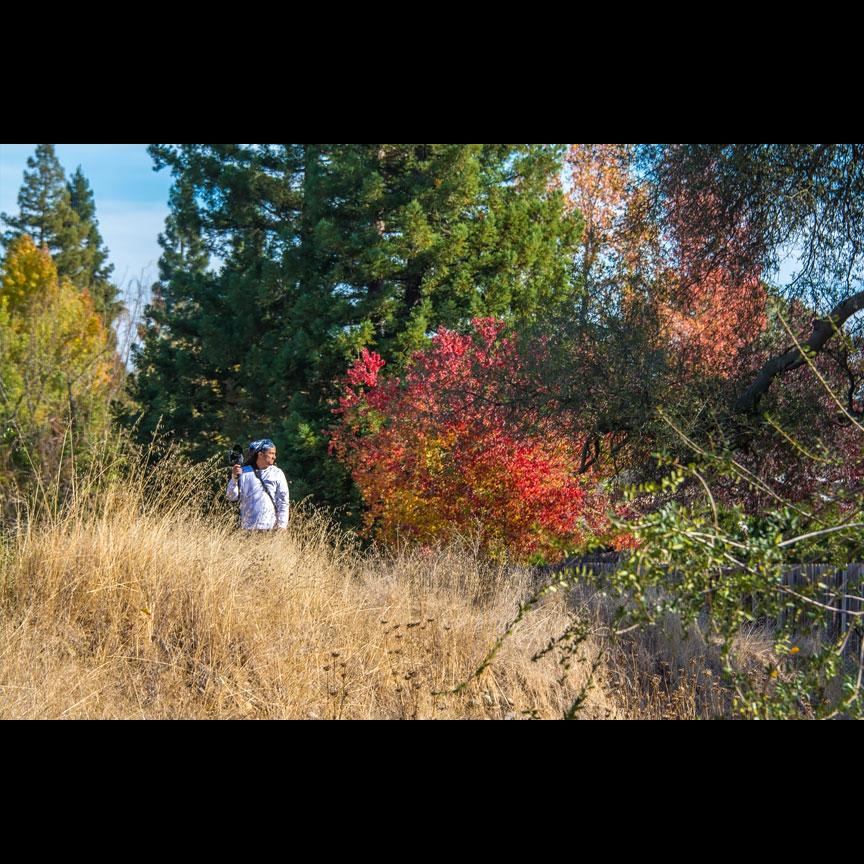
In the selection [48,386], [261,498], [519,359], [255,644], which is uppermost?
[519,359]

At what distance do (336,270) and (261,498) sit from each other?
24.0 ft

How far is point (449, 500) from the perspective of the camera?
9.67m

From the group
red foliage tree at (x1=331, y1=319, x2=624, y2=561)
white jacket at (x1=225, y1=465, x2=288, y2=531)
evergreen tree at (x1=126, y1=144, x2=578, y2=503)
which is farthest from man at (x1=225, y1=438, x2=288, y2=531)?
evergreen tree at (x1=126, y1=144, x2=578, y2=503)

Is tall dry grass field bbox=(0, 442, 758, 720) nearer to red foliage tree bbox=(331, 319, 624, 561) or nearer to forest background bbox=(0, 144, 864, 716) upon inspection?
forest background bbox=(0, 144, 864, 716)

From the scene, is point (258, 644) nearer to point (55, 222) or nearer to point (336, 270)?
point (336, 270)

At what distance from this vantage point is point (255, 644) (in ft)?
17.4

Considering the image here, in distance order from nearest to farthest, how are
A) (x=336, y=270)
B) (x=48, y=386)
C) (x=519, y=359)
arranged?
(x=519, y=359) → (x=336, y=270) → (x=48, y=386)

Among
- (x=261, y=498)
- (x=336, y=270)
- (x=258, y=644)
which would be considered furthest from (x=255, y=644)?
(x=336, y=270)

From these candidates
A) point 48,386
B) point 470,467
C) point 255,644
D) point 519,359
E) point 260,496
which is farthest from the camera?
point 48,386
